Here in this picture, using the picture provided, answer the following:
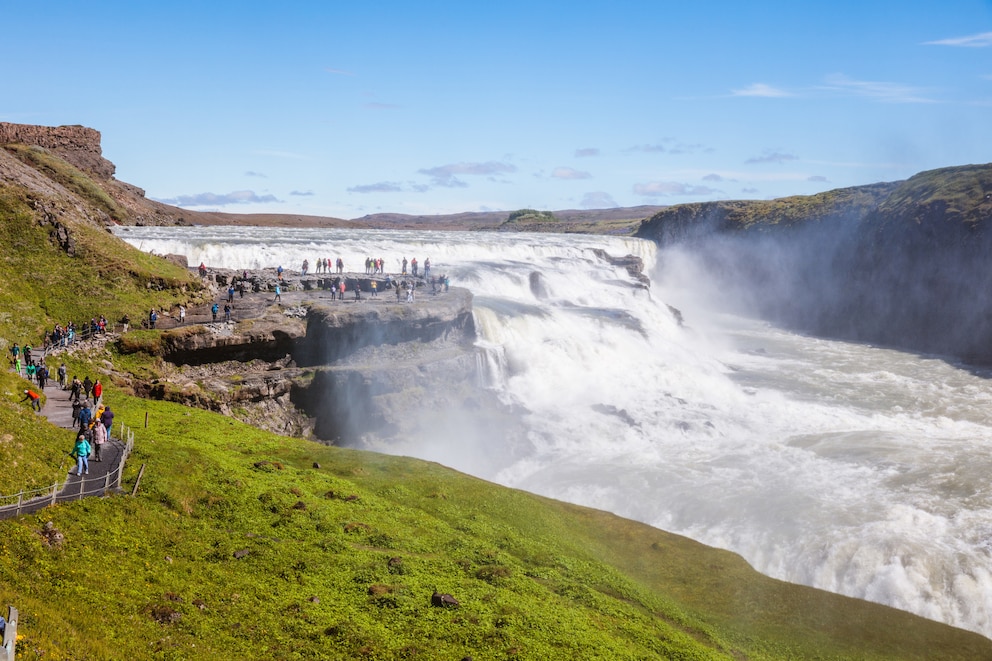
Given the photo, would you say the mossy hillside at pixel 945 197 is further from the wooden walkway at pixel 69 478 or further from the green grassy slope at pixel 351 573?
the wooden walkway at pixel 69 478

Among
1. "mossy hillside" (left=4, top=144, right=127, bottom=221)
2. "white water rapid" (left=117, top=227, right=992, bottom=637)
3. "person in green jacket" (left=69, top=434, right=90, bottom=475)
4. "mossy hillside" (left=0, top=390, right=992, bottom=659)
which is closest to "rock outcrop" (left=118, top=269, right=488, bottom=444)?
"white water rapid" (left=117, top=227, right=992, bottom=637)

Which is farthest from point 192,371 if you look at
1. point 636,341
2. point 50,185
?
point 636,341

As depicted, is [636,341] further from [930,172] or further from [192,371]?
[930,172]

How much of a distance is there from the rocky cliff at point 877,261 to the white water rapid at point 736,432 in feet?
21.5

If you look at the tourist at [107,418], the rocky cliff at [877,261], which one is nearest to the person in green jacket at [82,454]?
the tourist at [107,418]

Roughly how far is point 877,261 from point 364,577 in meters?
78.1

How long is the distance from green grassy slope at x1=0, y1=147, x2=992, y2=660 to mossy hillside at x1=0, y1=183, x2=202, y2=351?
3.05 meters

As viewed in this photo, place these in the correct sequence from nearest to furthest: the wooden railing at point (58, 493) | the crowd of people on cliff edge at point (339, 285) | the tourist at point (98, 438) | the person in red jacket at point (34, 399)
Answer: the wooden railing at point (58, 493) < the tourist at point (98, 438) < the person in red jacket at point (34, 399) < the crowd of people on cliff edge at point (339, 285)

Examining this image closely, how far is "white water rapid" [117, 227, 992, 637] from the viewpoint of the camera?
27.0 meters

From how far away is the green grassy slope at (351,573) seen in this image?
14.4 m

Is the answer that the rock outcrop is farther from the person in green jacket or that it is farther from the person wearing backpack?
the person in green jacket

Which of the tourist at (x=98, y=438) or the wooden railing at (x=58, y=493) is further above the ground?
the tourist at (x=98, y=438)

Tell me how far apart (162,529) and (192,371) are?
19.4 metres

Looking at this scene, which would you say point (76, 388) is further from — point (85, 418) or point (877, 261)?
point (877, 261)
